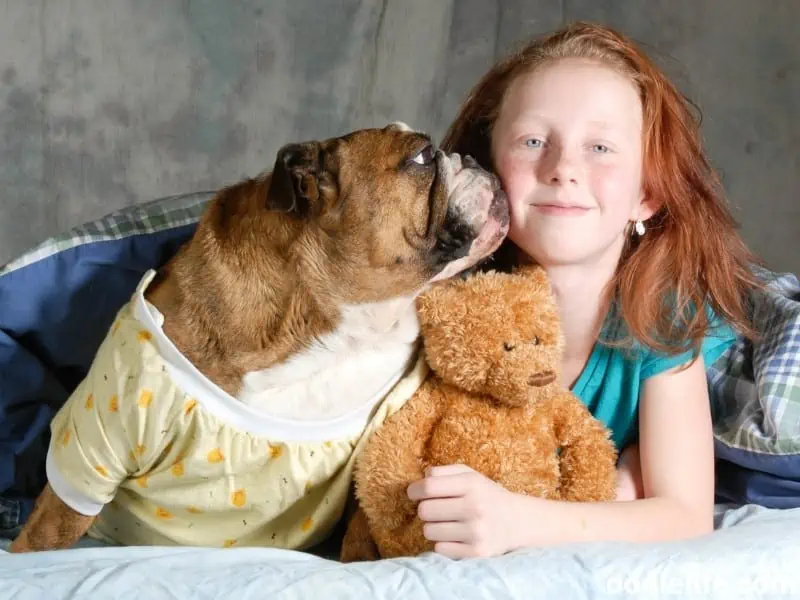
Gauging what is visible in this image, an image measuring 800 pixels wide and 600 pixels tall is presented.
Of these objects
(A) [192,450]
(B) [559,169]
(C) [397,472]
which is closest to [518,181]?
(B) [559,169]

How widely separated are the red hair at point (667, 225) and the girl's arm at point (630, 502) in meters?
0.09

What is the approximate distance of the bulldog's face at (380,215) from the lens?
1.42 metres

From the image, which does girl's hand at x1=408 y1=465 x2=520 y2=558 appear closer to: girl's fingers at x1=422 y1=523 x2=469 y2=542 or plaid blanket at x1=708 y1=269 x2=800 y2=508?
girl's fingers at x1=422 y1=523 x2=469 y2=542

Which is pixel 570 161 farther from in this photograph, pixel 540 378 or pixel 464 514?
pixel 464 514

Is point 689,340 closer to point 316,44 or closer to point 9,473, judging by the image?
point 9,473

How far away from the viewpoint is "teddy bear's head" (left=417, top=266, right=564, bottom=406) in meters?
1.34

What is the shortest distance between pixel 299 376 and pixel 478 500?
330 millimetres

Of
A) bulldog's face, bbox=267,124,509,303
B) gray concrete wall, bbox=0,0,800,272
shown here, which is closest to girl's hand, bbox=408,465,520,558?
bulldog's face, bbox=267,124,509,303

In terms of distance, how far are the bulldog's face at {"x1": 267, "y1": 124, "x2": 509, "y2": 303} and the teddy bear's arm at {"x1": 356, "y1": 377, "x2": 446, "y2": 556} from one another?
0.17 meters

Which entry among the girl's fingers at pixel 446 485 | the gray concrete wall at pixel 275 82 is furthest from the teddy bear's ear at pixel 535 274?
the gray concrete wall at pixel 275 82

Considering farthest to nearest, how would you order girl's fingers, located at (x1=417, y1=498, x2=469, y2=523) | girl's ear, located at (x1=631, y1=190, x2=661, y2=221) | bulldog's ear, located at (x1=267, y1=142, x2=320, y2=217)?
girl's ear, located at (x1=631, y1=190, x2=661, y2=221), bulldog's ear, located at (x1=267, y1=142, x2=320, y2=217), girl's fingers, located at (x1=417, y1=498, x2=469, y2=523)

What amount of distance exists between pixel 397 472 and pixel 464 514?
0.44 feet

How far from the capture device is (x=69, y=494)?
1456 millimetres

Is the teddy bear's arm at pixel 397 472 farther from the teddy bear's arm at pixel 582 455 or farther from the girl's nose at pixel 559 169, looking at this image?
the girl's nose at pixel 559 169
